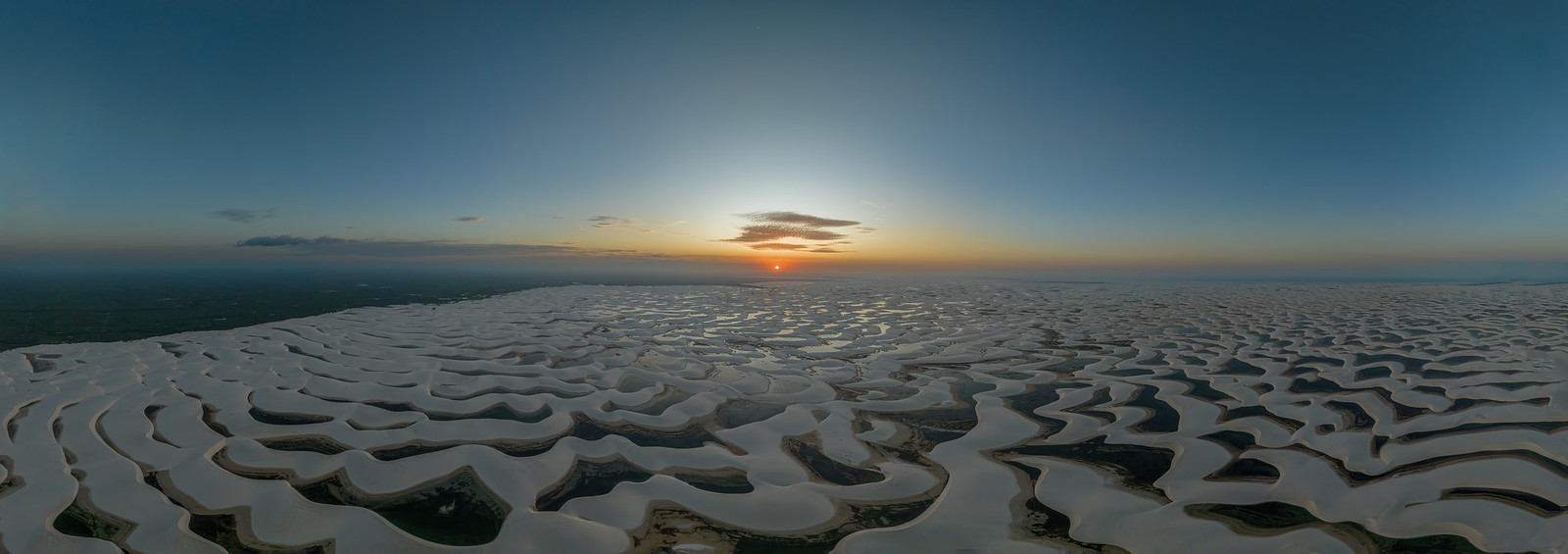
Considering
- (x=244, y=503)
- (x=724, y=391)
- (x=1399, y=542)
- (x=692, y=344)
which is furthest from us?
(x=692, y=344)

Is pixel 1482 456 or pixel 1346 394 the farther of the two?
pixel 1346 394

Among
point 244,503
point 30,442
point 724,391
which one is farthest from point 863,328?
point 30,442

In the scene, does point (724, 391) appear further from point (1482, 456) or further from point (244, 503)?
point (1482, 456)

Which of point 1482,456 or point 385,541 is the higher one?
point 1482,456

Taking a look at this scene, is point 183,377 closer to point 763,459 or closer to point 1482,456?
point 763,459

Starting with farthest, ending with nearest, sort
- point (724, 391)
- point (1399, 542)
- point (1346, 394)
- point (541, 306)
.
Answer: point (541, 306)
point (724, 391)
point (1346, 394)
point (1399, 542)

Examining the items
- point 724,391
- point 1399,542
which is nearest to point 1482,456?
point 1399,542
